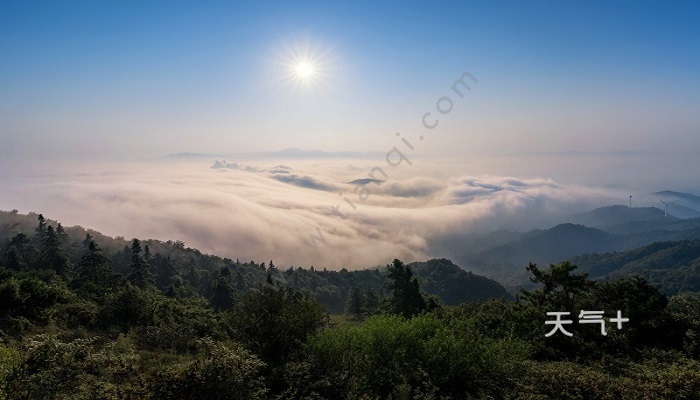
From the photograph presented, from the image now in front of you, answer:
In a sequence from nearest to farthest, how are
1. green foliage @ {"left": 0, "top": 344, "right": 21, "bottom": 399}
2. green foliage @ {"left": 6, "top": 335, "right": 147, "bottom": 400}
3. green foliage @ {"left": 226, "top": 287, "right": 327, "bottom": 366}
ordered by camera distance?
green foliage @ {"left": 0, "top": 344, "right": 21, "bottom": 399} → green foliage @ {"left": 6, "top": 335, "right": 147, "bottom": 400} → green foliage @ {"left": 226, "top": 287, "right": 327, "bottom": 366}

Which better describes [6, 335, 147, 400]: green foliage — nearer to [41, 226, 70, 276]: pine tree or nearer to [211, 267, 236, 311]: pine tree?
[41, 226, 70, 276]: pine tree

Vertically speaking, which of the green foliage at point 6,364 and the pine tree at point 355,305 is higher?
the green foliage at point 6,364

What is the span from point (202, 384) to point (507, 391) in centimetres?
1214

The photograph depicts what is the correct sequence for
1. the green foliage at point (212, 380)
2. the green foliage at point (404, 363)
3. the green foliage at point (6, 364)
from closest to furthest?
the green foliage at point (6, 364), the green foliage at point (212, 380), the green foliage at point (404, 363)

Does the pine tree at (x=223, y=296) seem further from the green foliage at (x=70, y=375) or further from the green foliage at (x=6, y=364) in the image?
the green foliage at (x=70, y=375)

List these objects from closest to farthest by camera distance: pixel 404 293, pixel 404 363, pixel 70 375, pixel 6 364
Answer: pixel 70 375 → pixel 6 364 → pixel 404 363 → pixel 404 293

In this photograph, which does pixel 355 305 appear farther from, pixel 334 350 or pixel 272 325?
pixel 334 350

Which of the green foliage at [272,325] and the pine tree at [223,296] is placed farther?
the pine tree at [223,296]

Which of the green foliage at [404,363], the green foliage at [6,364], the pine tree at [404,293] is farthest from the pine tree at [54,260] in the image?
the green foliage at [404,363]

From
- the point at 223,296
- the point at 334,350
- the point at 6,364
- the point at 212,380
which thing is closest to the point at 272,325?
the point at 334,350

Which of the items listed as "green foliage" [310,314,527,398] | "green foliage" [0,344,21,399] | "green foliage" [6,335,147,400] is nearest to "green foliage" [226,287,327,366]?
"green foliage" [310,314,527,398]

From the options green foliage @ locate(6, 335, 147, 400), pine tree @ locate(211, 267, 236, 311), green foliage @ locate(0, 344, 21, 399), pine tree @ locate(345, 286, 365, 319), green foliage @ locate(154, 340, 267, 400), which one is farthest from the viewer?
pine tree @ locate(345, 286, 365, 319)

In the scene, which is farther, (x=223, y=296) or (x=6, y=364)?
(x=223, y=296)

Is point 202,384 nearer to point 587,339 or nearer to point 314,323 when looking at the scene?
point 314,323
